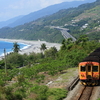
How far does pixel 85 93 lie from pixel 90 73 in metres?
2.65

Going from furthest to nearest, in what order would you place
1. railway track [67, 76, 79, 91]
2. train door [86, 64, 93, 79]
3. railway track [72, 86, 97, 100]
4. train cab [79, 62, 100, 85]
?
train door [86, 64, 93, 79], train cab [79, 62, 100, 85], railway track [67, 76, 79, 91], railway track [72, 86, 97, 100]

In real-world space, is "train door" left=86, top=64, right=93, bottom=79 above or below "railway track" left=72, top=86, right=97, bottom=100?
above

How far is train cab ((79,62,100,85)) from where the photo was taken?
760 inches

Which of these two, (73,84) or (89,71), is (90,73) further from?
(73,84)

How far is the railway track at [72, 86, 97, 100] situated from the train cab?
0.57 meters

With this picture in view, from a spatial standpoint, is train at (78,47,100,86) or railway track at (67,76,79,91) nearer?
railway track at (67,76,79,91)

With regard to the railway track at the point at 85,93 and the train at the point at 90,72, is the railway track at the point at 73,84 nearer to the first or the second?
the railway track at the point at 85,93

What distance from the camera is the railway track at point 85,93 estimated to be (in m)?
16.3

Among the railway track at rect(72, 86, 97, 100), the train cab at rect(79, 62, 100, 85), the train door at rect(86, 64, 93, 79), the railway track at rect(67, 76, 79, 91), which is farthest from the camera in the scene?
the train door at rect(86, 64, 93, 79)

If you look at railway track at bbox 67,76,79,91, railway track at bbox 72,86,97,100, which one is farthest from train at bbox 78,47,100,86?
railway track at bbox 67,76,79,91

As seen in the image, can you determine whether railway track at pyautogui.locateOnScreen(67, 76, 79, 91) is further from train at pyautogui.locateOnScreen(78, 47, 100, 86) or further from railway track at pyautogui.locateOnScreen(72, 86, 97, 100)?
train at pyautogui.locateOnScreen(78, 47, 100, 86)

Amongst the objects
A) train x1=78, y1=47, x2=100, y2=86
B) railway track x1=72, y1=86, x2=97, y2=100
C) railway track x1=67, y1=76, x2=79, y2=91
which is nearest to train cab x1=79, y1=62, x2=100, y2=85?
train x1=78, y1=47, x2=100, y2=86

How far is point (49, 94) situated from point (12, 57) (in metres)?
60.8

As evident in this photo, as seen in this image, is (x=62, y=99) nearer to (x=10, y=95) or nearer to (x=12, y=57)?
(x=10, y=95)
